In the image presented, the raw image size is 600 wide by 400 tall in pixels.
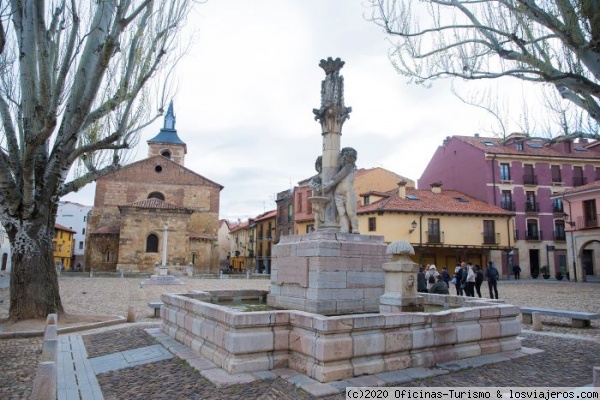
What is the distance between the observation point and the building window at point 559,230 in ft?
121

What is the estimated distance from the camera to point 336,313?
721 cm

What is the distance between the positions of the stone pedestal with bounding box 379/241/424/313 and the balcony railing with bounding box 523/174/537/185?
115ft

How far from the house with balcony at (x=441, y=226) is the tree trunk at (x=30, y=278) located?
960 inches

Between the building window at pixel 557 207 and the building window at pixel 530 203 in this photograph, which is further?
the building window at pixel 557 207

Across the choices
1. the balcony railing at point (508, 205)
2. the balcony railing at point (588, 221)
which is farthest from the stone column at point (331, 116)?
the balcony railing at point (508, 205)

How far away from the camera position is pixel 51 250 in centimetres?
1052

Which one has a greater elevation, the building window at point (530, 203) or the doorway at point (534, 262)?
the building window at point (530, 203)

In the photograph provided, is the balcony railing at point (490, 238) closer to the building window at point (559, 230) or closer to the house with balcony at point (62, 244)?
the building window at point (559, 230)

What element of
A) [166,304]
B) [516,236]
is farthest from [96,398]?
[516,236]

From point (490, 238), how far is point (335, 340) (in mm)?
31773

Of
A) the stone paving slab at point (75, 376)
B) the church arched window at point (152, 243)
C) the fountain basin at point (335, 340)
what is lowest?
the stone paving slab at point (75, 376)

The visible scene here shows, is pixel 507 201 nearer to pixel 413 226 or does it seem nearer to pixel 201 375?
pixel 413 226

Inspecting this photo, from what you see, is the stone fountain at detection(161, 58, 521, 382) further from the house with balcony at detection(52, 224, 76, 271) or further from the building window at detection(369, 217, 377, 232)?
the house with balcony at detection(52, 224, 76, 271)

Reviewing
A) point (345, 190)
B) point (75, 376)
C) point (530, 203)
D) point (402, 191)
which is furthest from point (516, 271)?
point (75, 376)
